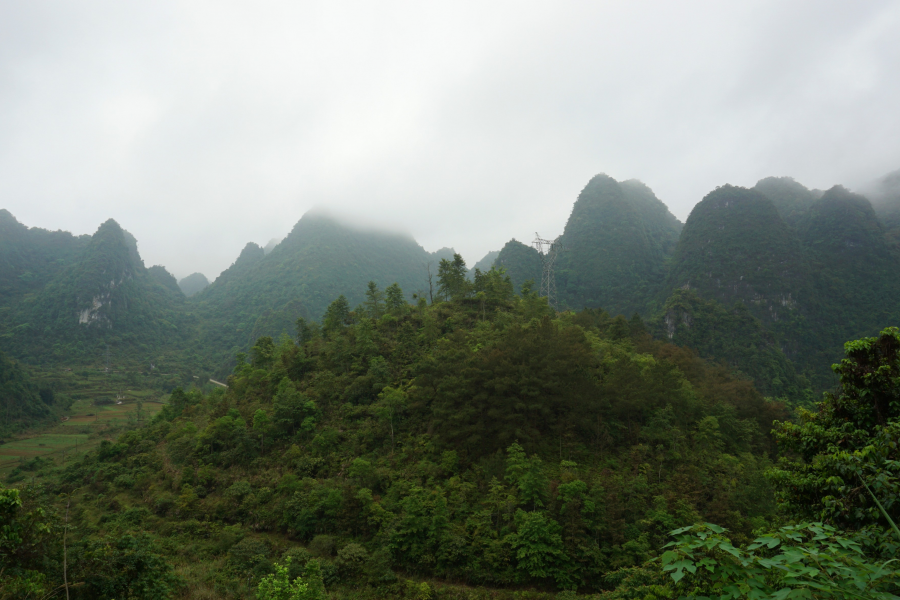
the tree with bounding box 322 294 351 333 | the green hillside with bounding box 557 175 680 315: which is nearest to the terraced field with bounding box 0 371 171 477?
the tree with bounding box 322 294 351 333

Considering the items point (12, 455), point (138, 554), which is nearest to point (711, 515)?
point (138, 554)

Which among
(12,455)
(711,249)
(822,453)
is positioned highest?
(711,249)

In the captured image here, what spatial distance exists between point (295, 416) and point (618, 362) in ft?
73.7

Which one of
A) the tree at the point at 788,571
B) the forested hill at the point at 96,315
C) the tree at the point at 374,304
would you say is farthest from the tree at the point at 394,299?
the forested hill at the point at 96,315

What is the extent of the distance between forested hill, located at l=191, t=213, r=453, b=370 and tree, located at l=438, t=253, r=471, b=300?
52.0 m

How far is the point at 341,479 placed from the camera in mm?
20875

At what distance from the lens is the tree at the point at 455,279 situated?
123 feet

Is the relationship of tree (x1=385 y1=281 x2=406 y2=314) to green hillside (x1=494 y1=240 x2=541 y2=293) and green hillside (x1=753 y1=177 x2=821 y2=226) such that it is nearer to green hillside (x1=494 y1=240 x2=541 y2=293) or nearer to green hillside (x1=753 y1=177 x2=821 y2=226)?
green hillside (x1=494 y1=240 x2=541 y2=293)

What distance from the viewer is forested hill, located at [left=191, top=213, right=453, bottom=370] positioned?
95625mm

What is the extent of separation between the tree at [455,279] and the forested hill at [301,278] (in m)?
52.0

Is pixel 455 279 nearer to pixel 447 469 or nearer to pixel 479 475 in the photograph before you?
pixel 447 469

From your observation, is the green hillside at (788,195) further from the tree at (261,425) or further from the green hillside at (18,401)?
the green hillside at (18,401)

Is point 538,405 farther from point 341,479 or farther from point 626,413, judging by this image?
point 341,479

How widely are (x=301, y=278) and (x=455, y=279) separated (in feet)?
280
